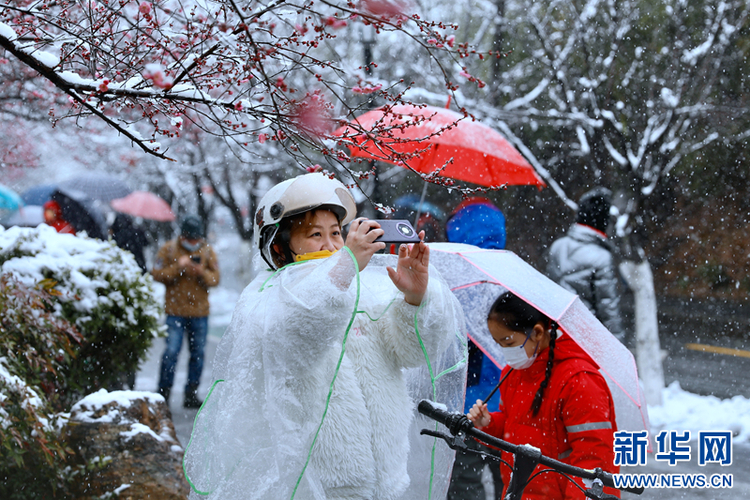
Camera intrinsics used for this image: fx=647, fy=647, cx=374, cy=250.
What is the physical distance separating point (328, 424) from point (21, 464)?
2.16 m

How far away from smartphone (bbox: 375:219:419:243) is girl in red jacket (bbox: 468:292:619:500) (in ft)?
3.01

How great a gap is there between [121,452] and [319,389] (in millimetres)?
2320

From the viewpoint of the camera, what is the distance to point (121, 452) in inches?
151

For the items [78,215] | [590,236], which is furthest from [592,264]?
[78,215]

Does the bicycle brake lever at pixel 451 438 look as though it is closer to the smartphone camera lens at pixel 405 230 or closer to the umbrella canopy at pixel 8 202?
the smartphone camera lens at pixel 405 230

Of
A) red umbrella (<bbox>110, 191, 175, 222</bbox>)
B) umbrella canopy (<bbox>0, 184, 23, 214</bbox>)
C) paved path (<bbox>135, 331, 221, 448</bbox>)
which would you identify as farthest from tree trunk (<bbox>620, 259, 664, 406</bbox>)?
umbrella canopy (<bbox>0, 184, 23, 214</bbox>)

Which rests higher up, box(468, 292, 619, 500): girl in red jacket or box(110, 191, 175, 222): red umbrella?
box(110, 191, 175, 222): red umbrella

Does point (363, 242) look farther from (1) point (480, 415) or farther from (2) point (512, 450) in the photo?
(1) point (480, 415)

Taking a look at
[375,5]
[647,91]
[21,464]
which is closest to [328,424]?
[375,5]

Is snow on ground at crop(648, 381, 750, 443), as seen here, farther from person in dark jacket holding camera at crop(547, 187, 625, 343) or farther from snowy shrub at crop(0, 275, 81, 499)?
snowy shrub at crop(0, 275, 81, 499)

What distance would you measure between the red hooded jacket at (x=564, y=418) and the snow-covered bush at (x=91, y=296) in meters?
2.94

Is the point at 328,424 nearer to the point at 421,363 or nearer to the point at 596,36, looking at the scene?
the point at 421,363

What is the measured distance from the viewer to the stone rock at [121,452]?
12.2ft

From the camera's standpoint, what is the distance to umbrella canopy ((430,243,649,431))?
107 inches
